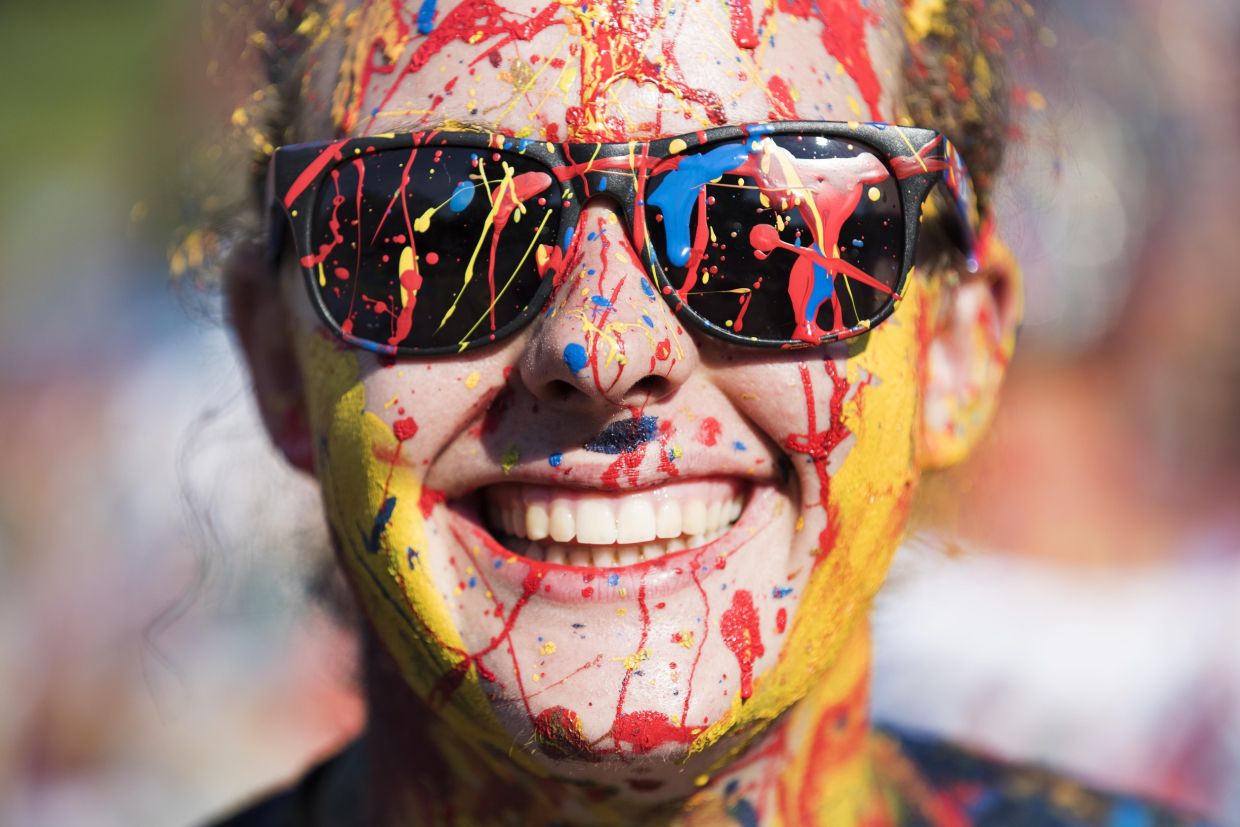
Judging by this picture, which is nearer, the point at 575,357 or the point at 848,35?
the point at 575,357

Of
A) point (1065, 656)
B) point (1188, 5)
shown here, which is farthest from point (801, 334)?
point (1188, 5)

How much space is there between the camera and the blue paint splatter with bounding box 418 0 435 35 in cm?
188

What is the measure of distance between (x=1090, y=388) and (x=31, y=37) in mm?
10734

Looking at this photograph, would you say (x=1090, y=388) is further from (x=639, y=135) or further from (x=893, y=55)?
(x=639, y=135)

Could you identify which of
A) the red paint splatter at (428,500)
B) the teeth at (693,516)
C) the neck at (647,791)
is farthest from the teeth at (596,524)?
the neck at (647,791)

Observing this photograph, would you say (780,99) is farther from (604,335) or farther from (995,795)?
(995,795)

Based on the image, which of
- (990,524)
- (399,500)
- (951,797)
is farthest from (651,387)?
(990,524)

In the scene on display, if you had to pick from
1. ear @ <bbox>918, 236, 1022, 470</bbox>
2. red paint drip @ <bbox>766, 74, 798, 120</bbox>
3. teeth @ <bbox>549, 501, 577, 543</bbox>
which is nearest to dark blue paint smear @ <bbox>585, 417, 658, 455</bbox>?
teeth @ <bbox>549, 501, 577, 543</bbox>

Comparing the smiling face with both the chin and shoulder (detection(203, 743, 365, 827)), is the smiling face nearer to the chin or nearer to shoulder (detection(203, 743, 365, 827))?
the chin

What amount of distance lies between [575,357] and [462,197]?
11.4 inches

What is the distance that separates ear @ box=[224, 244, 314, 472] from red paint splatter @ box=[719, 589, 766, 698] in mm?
808

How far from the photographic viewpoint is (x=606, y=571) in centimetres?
177

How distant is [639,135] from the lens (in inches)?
68.5

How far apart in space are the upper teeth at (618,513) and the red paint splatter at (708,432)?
8 cm
